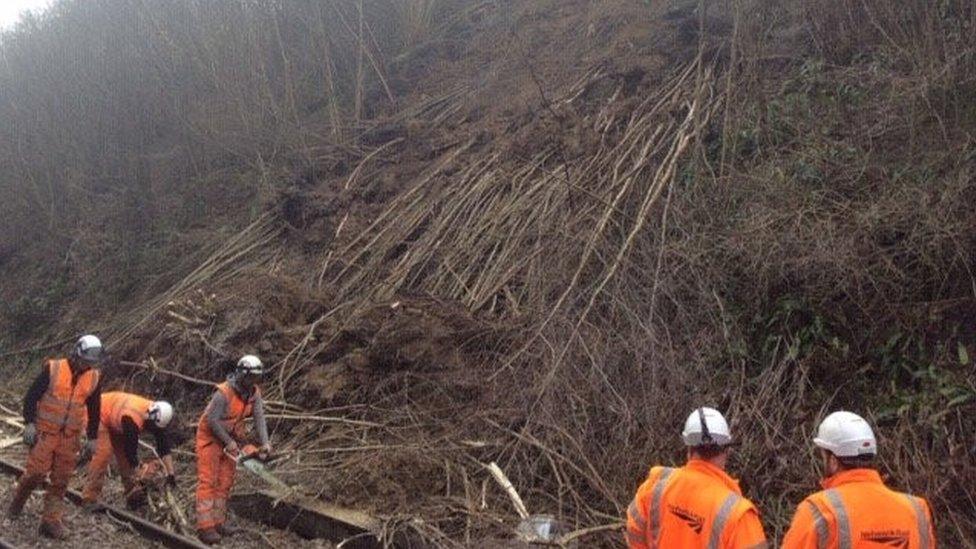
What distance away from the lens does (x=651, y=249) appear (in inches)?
388

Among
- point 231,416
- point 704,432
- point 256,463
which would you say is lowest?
point 256,463

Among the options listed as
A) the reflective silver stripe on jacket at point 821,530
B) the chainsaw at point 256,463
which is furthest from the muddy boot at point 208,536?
the reflective silver stripe on jacket at point 821,530

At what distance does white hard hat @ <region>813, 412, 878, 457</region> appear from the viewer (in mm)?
3979

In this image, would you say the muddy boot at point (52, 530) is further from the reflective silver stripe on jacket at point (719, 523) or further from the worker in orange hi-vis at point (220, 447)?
the reflective silver stripe on jacket at point (719, 523)

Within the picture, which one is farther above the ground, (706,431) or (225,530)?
(706,431)

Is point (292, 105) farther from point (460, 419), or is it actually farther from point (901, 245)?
point (901, 245)

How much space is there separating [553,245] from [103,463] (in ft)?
17.9

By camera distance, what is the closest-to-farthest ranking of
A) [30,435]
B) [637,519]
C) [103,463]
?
[637,519], [30,435], [103,463]

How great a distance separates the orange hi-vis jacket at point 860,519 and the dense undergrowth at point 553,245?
Result: 2.54m

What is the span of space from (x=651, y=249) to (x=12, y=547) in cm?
654

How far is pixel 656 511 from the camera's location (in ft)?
14.2

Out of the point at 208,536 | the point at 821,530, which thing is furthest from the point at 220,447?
the point at 821,530

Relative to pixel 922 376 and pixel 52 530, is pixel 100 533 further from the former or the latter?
pixel 922 376

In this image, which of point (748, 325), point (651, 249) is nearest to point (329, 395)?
point (651, 249)
